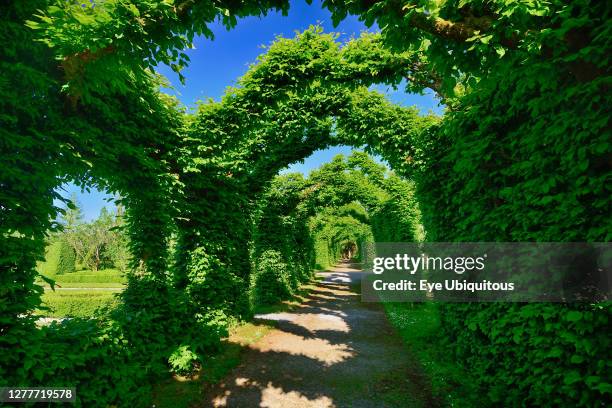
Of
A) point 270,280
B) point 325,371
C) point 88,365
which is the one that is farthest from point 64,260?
point 325,371

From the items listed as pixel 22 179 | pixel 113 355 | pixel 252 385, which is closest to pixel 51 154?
pixel 22 179

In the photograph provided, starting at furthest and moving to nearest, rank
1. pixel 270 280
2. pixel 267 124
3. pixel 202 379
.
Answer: pixel 270 280 → pixel 267 124 → pixel 202 379

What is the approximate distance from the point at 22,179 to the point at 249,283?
29.3 ft

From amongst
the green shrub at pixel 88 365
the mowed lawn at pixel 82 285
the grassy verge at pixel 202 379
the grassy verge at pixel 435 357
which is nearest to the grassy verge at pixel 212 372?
the grassy verge at pixel 202 379

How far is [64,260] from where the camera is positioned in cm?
3744

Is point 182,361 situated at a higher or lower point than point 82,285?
higher

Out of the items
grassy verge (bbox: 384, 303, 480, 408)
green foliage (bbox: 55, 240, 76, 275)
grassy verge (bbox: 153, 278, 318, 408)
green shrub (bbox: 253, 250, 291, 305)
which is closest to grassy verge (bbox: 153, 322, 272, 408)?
grassy verge (bbox: 153, 278, 318, 408)

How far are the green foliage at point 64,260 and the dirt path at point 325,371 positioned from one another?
38.9 metres

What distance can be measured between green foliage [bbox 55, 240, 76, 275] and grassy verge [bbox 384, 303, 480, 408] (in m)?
42.1

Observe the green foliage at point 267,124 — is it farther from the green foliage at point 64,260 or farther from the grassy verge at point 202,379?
the green foliage at point 64,260

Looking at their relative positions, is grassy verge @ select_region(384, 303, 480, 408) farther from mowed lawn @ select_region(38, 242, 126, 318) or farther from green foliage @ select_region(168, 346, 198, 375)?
mowed lawn @ select_region(38, 242, 126, 318)

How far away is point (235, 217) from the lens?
1017 centimetres

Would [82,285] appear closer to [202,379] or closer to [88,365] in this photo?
[202,379]

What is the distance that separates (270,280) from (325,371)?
9.66 m
